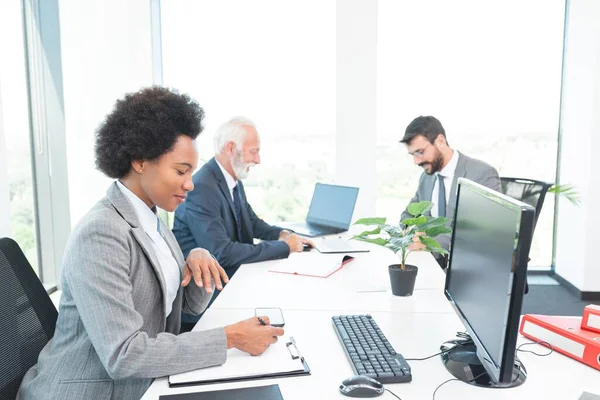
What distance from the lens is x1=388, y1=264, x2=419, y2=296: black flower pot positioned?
181 cm

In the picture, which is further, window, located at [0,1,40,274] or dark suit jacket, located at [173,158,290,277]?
window, located at [0,1,40,274]

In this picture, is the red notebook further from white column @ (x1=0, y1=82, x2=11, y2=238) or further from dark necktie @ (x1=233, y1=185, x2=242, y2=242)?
white column @ (x1=0, y1=82, x2=11, y2=238)

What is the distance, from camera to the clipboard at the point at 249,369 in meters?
1.18

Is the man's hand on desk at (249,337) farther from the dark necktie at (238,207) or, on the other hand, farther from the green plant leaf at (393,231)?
the dark necktie at (238,207)

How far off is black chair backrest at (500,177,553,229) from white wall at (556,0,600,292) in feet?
4.66

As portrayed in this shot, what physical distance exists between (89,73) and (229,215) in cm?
179

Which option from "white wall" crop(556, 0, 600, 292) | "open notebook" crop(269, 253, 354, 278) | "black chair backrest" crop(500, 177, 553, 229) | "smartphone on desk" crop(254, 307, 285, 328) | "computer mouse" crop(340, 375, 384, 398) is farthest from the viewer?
"white wall" crop(556, 0, 600, 292)

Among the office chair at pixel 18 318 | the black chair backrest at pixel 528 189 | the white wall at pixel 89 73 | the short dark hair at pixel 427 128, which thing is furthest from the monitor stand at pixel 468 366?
the white wall at pixel 89 73

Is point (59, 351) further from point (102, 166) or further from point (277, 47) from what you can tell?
point (277, 47)

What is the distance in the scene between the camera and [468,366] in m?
1.25

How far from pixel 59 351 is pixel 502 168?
4.01m

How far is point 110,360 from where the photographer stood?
3.80 ft

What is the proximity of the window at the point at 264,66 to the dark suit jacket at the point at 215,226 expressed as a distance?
1.87m

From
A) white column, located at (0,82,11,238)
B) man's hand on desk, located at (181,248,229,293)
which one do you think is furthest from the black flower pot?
white column, located at (0,82,11,238)
